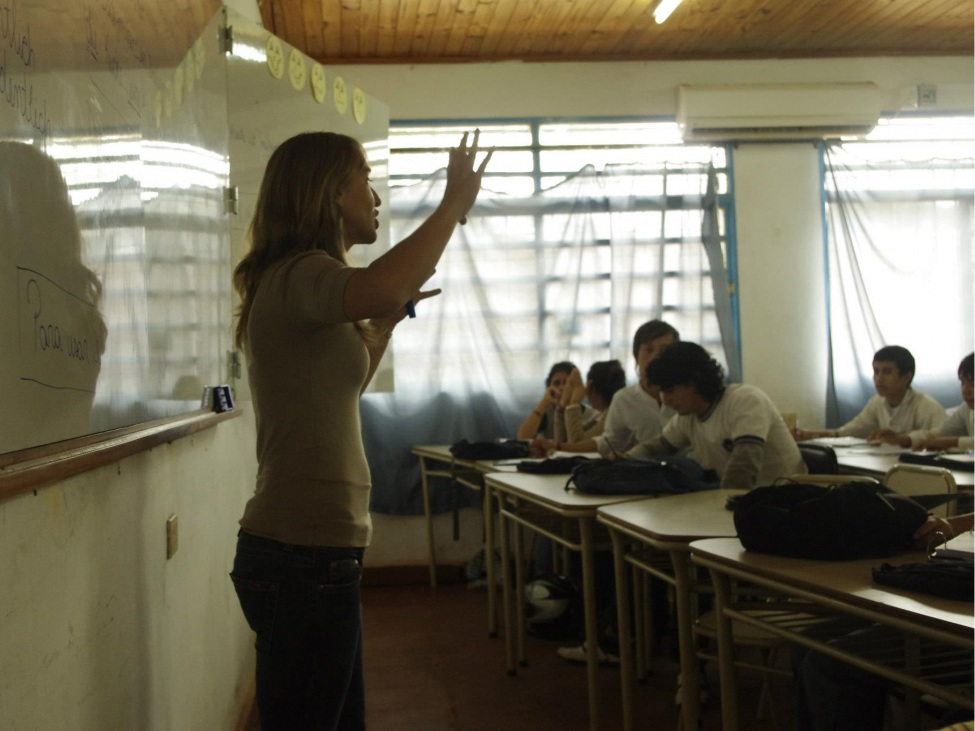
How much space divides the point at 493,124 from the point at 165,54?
169 inches

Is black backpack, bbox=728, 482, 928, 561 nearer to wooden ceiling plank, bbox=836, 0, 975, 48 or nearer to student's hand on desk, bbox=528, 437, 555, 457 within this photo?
student's hand on desk, bbox=528, 437, 555, 457

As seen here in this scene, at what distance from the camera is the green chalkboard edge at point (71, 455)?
896 millimetres

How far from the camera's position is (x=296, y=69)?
3.81 meters

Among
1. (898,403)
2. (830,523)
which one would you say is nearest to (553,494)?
(830,523)

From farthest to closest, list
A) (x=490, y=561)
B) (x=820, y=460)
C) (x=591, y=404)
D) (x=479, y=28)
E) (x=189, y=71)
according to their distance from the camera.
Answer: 1. (x=479, y=28)
2. (x=591, y=404)
3. (x=490, y=561)
4. (x=820, y=460)
5. (x=189, y=71)

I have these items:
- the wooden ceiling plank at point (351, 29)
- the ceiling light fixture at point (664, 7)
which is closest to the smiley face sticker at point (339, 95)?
the wooden ceiling plank at point (351, 29)

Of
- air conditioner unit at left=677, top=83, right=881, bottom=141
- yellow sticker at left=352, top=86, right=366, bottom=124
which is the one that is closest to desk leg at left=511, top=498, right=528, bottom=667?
yellow sticker at left=352, top=86, right=366, bottom=124

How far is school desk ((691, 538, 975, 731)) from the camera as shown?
135 centimetres

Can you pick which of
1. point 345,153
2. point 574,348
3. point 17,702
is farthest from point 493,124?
point 17,702

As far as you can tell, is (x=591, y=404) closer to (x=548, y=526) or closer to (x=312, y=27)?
(x=548, y=526)

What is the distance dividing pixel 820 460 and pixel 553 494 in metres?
1.13

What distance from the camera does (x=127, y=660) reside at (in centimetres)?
144

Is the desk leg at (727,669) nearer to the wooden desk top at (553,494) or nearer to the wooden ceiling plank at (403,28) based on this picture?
the wooden desk top at (553,494)

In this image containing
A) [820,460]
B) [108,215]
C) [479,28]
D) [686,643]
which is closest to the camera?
[108,215]
